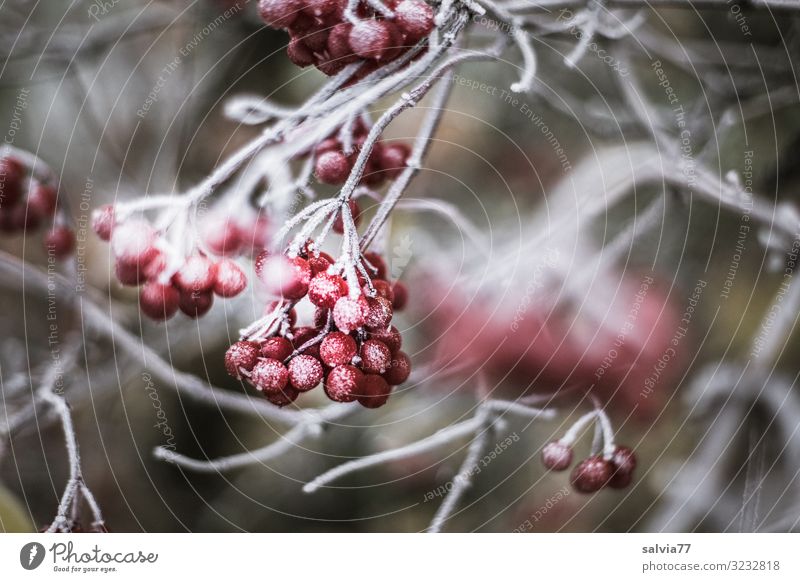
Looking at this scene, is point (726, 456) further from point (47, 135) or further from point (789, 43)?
point (47, 135)

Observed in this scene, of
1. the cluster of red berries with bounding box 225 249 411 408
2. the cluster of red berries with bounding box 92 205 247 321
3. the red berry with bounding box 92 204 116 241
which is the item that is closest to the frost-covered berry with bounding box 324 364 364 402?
the cluster of red berries with bounding box 225 249 411 408

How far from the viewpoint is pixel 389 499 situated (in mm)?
554

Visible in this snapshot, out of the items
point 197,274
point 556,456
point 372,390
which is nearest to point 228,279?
point 197,274

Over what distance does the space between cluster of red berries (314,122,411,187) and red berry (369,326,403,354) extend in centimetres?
11

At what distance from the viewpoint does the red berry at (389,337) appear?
0.41m

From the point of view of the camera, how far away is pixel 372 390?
43 centimetres

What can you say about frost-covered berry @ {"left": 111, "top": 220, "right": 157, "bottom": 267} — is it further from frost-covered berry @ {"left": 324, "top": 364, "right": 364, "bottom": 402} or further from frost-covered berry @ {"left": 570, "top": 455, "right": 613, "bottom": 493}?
frost-covered berry @ {"left": 570, "top": 455, "right": 613, "bottom": 493}

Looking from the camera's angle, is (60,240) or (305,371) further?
(60,240)

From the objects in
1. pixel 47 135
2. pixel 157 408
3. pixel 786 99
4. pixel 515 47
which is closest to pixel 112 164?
pixel 47 135

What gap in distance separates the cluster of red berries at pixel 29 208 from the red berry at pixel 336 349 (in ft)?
0.81

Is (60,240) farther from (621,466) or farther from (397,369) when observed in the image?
(621,466)

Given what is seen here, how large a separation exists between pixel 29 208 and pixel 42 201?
0.4 inches

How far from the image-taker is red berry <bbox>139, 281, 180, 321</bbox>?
0.45 m

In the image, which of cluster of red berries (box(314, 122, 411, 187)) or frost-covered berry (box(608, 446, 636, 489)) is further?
frost-covered berry (box(608, 446, 636, 489))
